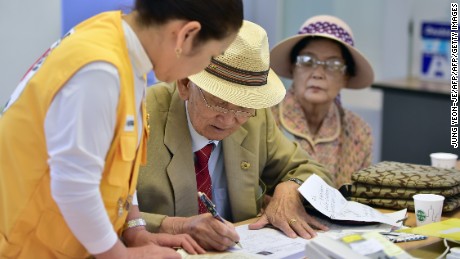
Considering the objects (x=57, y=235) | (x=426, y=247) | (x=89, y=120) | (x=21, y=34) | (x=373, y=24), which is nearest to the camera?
(x=89, y=120)

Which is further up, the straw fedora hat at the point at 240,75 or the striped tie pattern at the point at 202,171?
the straw fedora hat at the point at 240,75

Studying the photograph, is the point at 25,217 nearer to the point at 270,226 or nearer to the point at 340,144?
the point at 270,226

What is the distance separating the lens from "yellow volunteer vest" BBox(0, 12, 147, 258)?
1.49m

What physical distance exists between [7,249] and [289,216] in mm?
916

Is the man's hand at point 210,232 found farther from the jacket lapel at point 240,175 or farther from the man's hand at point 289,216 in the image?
the jacket lapel at point 240,175

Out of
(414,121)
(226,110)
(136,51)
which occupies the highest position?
(136,51)

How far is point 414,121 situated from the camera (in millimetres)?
4996

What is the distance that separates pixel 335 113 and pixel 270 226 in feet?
4.02

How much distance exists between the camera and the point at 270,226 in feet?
7.52

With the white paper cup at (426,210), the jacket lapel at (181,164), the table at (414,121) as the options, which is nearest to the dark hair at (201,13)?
the jacket lapel at (181,164)

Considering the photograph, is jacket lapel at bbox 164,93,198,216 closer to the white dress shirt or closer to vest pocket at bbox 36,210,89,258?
the white dress shirt

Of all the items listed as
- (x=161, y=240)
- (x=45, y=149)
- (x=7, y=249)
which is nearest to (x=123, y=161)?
(x=45, y=149)

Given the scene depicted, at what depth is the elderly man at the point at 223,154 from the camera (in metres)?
2.15

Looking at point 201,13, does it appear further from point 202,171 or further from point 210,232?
point 202,171
